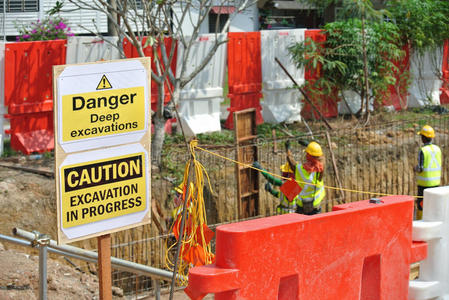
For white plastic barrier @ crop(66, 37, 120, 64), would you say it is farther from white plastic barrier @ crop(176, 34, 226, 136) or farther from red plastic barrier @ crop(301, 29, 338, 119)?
red plastic barrier @ crop(301, 29, 338, 119)

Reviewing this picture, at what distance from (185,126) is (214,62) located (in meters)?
1.53

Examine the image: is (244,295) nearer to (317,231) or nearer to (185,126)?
(317,231)

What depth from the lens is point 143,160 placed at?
5.38 meters

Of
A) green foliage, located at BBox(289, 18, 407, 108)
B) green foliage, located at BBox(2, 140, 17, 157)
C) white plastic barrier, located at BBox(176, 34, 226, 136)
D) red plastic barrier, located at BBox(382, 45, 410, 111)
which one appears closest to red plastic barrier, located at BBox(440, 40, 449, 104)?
red plastic barrier, located at BBox(382, 45, 410, 111)

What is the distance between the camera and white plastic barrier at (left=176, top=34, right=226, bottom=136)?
14086 mm

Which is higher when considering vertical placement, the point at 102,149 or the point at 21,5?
the point at 21,5

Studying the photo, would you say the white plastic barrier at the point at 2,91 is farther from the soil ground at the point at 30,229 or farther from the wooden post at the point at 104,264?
the wooden post at the point at 104,264

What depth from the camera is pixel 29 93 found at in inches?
483

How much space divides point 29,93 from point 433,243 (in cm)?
817

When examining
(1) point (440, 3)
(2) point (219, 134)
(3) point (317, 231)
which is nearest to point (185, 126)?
(2) point (219, 134)

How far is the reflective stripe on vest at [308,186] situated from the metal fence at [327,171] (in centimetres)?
90

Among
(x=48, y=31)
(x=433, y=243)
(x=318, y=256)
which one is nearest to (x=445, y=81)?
(x=48, y=31)

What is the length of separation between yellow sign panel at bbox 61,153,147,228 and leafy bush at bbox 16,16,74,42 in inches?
439

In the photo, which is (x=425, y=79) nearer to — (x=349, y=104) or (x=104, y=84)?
(x=349, y=104)
